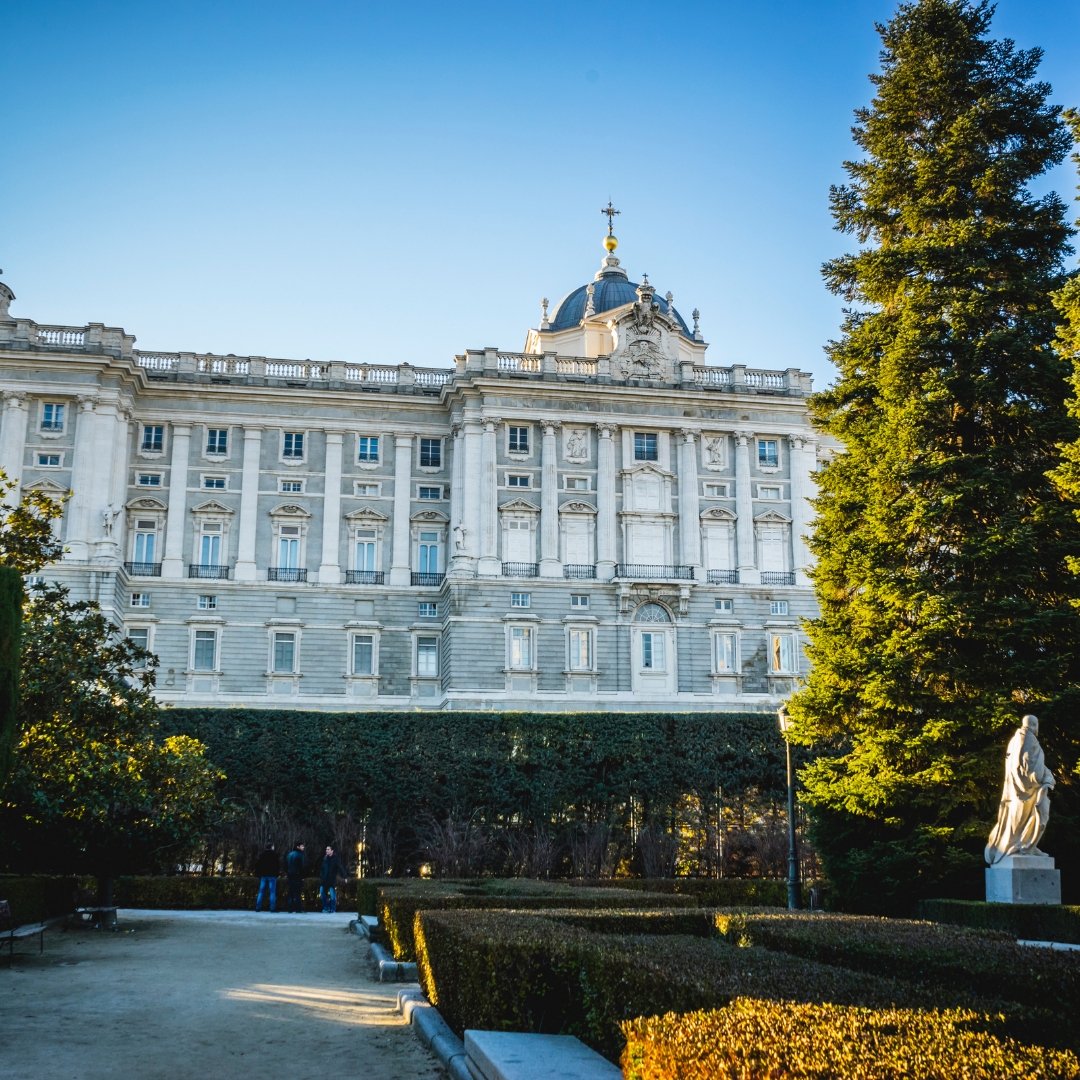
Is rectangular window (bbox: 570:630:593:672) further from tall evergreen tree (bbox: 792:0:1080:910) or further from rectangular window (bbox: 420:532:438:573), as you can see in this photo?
tall evergreen tree (bbox: 792:0:1080:910)

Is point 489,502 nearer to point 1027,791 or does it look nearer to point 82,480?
point 82,480

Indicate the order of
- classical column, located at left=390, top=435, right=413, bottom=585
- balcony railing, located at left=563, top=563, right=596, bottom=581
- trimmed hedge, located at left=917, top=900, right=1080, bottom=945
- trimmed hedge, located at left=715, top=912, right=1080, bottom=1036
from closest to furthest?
trimmed hedge, located at left=715, top=912, right=1080, bottom=1036 < trimmed hedge, located at left=917, top=900, right=1080, bottom=945 < balcony railing, located at left=563, top=563, right=596, bottom=581 < classical column, located at left=390, top=435, right=413, bottom=585

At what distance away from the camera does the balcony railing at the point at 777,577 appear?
49.2 meters

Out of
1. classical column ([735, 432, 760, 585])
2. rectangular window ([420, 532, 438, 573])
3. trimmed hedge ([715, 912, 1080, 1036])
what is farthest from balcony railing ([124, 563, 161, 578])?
trimmed hedge ([715, 912, 1080, 1036])

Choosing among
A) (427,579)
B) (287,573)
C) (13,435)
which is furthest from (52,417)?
(427,579)

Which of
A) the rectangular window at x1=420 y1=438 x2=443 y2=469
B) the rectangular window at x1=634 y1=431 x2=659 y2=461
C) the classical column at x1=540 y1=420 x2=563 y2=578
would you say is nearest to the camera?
the classical column at x1=540 y1=420 x2=563 y2=578

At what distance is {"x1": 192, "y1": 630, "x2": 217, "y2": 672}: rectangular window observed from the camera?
46188mm

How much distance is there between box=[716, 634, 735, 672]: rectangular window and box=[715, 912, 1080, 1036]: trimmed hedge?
120 feet

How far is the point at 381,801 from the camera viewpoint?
27641 mm

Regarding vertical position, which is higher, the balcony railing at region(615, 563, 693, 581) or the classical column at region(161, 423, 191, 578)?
the classical column at region(161, 423, 191, 578)

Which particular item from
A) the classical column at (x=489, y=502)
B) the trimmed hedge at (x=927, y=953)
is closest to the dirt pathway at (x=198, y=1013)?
the trimmed hedge at (x=927, y=953)

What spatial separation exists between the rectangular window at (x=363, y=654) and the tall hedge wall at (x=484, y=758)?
17.8m

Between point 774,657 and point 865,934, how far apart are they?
129 feet

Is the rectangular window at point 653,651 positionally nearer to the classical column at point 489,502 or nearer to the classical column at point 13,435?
the classical column at point 489,502
